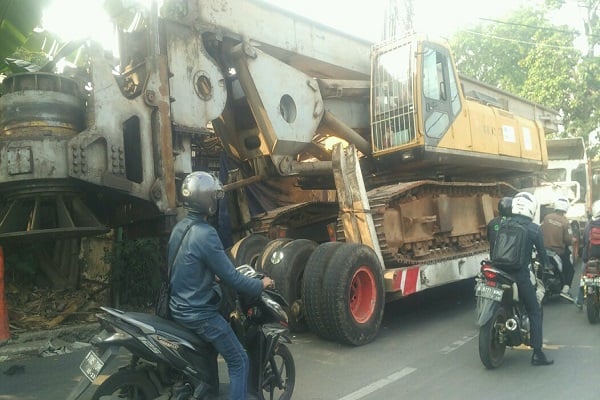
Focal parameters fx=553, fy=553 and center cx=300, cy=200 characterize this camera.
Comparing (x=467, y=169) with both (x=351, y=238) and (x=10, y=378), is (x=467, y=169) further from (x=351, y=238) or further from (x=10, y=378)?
(x=10, y=378)

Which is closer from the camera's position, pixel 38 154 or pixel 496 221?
pixel 38 154

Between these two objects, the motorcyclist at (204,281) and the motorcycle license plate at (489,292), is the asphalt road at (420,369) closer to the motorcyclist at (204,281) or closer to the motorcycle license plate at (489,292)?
the motorcycle license plate at (489,292)

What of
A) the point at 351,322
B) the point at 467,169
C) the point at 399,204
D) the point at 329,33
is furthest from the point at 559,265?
the point at 329,33

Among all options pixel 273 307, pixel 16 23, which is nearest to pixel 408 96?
pixel 273 307

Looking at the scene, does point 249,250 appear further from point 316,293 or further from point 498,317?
point 498,317

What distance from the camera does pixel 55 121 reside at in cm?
486

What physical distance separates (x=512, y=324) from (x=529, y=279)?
1.65ft

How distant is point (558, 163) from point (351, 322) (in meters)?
11.7

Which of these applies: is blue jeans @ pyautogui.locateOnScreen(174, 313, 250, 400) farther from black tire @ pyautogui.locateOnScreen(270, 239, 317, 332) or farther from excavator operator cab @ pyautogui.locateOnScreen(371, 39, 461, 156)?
excavator operator cab @ pyautogui.locateOnScreen(371, 39, 461, 156)

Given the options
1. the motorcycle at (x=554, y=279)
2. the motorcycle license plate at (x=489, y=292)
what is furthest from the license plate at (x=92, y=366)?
the motorcycle at (x=554, y=279)

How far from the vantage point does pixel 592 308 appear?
23.8ft

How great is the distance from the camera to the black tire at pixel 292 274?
652 cm

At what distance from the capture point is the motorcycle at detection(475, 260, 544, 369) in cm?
548

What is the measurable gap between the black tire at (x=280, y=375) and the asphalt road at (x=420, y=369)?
0.46 m
